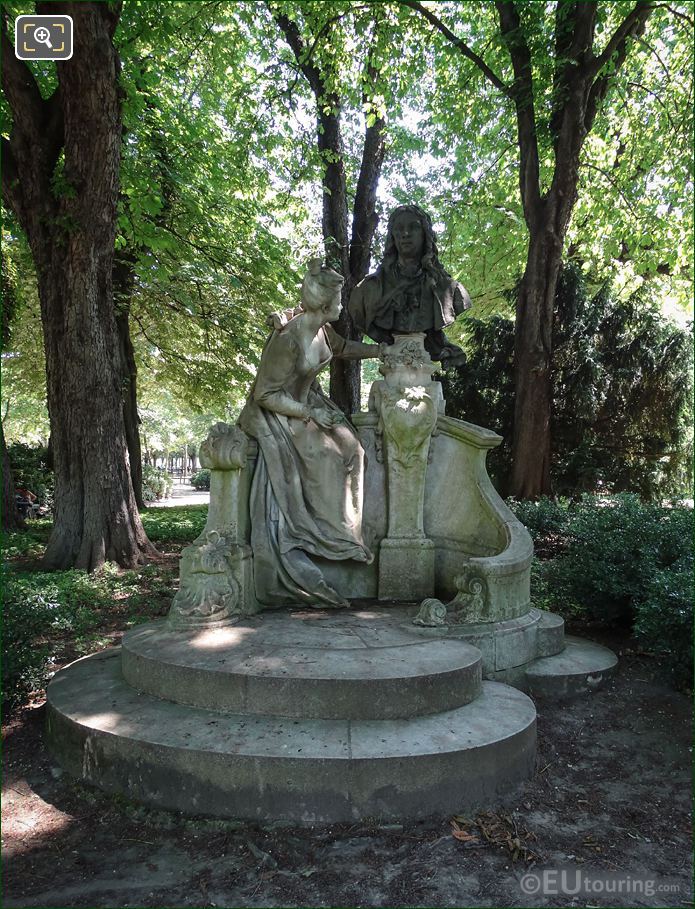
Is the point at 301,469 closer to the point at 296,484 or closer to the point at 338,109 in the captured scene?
the point at 296,484

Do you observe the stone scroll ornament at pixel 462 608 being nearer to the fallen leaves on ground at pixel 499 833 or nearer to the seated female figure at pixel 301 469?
the seated female figure at pixel 301 469

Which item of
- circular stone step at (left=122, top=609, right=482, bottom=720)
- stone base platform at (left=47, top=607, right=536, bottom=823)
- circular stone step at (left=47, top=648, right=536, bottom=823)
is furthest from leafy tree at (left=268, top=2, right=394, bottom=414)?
circular stone step at (left=47, top=648, right=536, bottom=823)

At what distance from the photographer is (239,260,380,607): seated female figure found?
474cm

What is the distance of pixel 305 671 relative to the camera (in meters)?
3.38

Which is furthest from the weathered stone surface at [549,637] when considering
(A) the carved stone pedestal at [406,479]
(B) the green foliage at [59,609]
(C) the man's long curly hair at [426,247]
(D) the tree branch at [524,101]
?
(D) the tree branch at [524,101]

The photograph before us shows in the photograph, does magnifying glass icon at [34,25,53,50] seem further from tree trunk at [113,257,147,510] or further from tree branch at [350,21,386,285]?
tree branch at [350,21,386,285]

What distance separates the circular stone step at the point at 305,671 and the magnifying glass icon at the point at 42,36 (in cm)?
572

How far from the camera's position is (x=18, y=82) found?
790cm

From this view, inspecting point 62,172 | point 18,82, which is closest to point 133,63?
point 18,82

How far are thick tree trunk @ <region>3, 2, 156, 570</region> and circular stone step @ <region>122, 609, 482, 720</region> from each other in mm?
4667

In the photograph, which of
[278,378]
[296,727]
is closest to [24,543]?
[278,378]

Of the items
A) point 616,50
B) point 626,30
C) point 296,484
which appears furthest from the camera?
point 616,50

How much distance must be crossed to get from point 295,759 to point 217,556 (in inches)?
67.5

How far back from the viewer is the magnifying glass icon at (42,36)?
590cm
